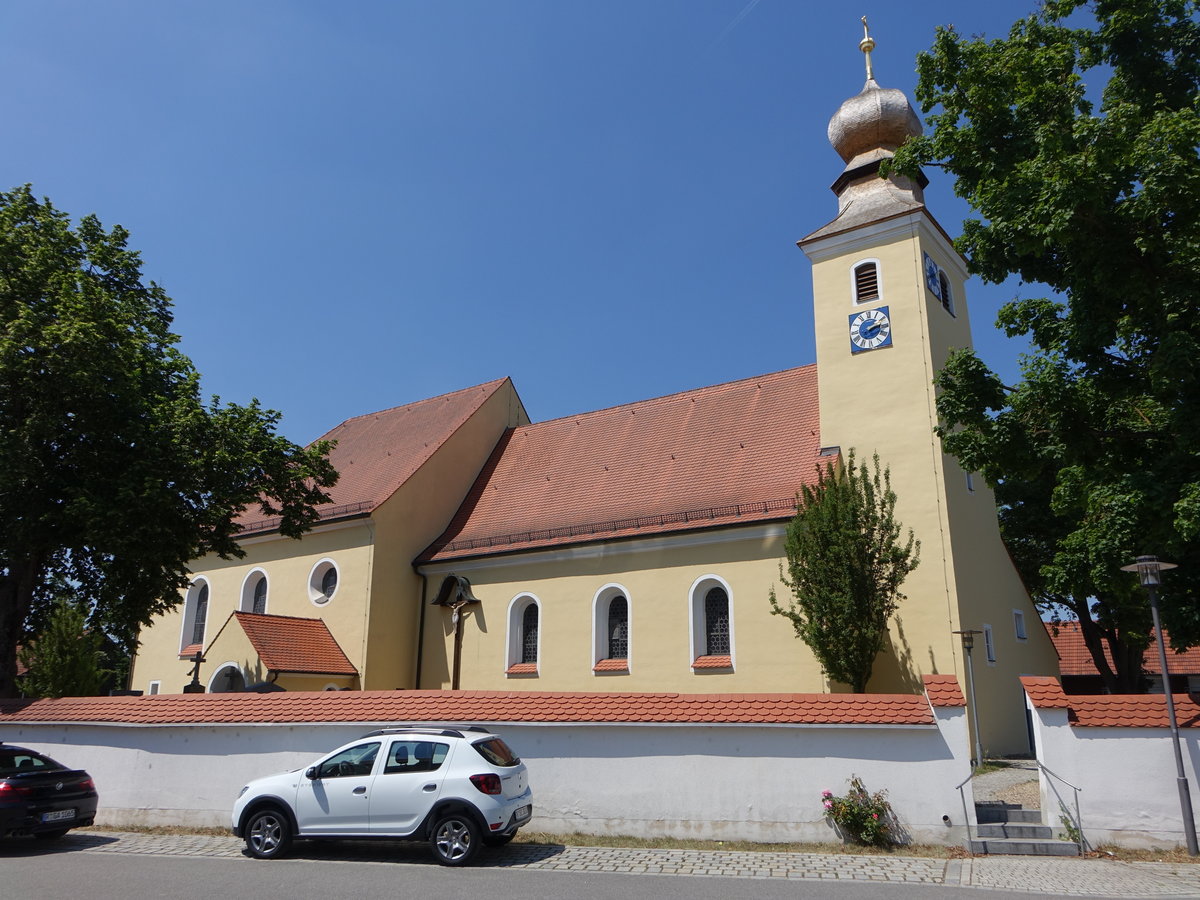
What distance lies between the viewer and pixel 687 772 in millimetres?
10602

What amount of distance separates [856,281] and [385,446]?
1456 cm

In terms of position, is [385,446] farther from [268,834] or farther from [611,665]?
[268,834]

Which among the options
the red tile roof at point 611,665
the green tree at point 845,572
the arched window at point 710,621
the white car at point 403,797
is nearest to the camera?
the white car at point 403,797

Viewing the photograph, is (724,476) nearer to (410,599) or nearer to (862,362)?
(862,362)

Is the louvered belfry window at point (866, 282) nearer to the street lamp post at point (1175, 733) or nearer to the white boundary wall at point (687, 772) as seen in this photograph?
the street lamp post at point (1175, 733)

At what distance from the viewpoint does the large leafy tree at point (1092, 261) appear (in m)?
10.1

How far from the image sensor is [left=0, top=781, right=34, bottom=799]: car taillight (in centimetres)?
1037

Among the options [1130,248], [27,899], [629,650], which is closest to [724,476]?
[629,650]

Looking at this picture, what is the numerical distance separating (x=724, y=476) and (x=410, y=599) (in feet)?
28.9

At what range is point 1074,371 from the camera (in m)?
11.6

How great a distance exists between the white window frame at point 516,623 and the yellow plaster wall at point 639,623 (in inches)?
4.4

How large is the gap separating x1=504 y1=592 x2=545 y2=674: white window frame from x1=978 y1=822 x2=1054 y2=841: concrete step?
12.8 meters

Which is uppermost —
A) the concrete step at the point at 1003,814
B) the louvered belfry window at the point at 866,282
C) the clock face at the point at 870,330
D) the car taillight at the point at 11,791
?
the louvered belfry window at the point at 866,282

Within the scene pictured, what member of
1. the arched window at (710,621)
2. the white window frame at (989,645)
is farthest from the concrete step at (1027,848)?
the arched window at (710,621)
